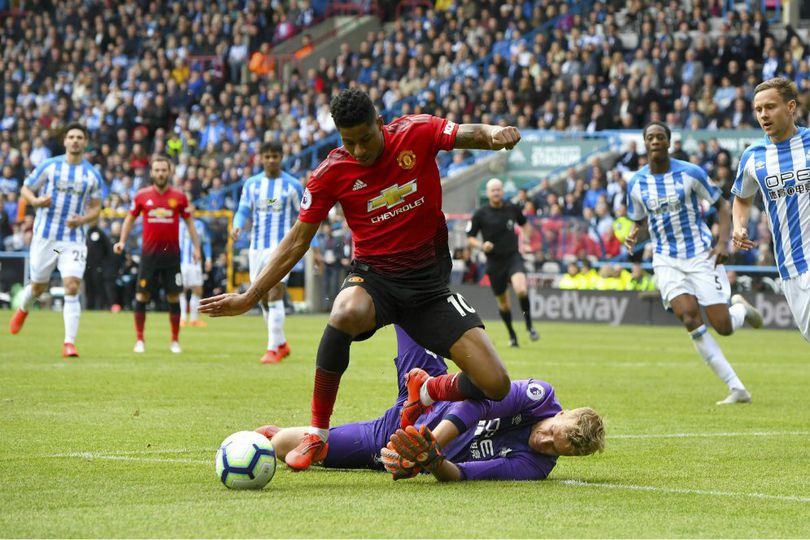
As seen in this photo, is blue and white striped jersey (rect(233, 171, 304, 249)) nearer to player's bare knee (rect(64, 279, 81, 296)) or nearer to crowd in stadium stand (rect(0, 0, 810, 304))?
player's bare knee (rect(64, 279, 81, 296))

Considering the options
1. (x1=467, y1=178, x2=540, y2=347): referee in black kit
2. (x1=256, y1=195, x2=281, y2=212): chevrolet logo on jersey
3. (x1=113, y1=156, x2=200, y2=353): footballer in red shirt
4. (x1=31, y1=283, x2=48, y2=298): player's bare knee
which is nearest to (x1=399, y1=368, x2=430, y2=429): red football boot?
(x1=256, y1=195, x2=281, y2=212): chevrolet logo on jersey

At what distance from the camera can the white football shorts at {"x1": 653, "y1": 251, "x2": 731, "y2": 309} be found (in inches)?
490

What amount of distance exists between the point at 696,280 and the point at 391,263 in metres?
5.85

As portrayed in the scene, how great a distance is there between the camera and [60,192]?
16.0 m

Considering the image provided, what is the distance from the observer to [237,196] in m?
36.4

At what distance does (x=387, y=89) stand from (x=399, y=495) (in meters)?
30.6

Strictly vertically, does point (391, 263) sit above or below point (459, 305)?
above

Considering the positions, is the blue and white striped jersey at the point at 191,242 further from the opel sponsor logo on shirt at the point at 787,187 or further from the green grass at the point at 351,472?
the opel sponsor logo on shirt at the point at 787,187

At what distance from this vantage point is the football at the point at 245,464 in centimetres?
662

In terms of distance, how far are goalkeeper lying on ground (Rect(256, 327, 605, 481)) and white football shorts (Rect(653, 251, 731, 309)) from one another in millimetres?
5606

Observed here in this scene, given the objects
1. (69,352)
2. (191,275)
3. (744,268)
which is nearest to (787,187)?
(69,352)

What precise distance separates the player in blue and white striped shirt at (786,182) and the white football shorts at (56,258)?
925 cm

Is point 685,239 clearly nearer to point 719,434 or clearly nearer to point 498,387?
point 719,434

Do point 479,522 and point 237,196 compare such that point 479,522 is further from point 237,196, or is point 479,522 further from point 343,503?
point 237,196
